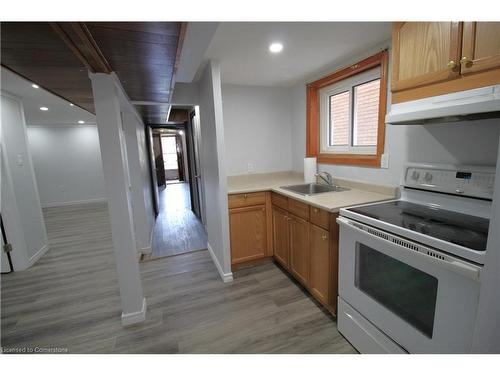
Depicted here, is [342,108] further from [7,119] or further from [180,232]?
[7,119]

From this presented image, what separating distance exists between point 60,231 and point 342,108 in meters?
4.89

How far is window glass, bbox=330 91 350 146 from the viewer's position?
2.43 m

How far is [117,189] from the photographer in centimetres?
166

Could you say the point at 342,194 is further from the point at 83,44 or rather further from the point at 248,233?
the point at 83,44

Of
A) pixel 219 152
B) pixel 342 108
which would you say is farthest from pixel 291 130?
pixel 219 152

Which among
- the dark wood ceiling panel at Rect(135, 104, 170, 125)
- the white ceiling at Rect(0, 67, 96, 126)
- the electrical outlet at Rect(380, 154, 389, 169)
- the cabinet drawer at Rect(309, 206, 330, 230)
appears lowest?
the cabinet drawer at Rect(309, 206, 330, 230)

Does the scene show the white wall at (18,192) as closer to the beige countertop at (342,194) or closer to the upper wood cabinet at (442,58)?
the beige countertop at (342,194)

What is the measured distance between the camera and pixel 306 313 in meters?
1.88

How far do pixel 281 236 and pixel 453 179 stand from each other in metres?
1.48

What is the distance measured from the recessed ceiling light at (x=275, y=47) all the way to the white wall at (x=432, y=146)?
0.74 metres

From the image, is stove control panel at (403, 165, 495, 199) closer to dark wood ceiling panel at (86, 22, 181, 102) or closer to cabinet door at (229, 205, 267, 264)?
cabinet door at (229, 205, 267, 264)

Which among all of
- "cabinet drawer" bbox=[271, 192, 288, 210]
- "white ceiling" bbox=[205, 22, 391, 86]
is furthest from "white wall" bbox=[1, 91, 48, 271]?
"cabinet drawer" bbox=[271, 192, 288, 210]

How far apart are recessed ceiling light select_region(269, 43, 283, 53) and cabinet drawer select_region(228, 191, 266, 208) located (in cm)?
130

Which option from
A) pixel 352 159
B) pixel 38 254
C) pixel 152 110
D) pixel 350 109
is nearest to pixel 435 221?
pixel 352 159
